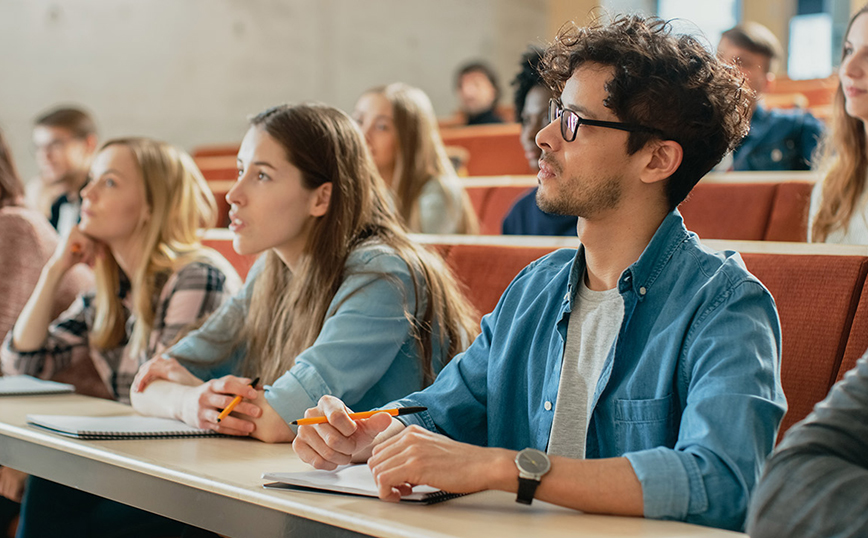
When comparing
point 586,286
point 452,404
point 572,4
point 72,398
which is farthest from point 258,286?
point 572,4

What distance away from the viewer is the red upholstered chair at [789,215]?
7.93ft

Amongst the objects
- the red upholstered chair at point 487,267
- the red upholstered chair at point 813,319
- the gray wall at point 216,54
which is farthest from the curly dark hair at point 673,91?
the gray wall at point 216,54

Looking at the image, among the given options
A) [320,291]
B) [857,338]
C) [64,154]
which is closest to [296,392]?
[320,291]

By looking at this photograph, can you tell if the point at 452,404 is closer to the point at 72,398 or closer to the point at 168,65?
the point at 72,398

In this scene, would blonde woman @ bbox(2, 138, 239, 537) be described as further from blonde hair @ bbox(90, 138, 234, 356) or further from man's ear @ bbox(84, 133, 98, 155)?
man's ear @ bbox(84, 133, 98, 155)

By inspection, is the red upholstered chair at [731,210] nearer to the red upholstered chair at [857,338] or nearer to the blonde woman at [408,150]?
the blonde woman at [408,150]

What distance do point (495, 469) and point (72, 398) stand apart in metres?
1.21

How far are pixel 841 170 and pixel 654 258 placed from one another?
137 centimetres

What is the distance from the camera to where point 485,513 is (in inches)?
40.1

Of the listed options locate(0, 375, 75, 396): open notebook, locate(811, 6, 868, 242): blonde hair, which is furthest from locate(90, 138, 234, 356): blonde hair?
locate(811, 6, 868, 242): blonde hair

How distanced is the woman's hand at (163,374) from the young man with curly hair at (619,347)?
56 cm

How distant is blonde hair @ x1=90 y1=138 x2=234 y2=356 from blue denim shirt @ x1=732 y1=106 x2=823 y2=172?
2078 millimetres

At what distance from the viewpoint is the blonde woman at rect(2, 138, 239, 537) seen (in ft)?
7.04

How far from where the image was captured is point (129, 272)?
7.53 ft
